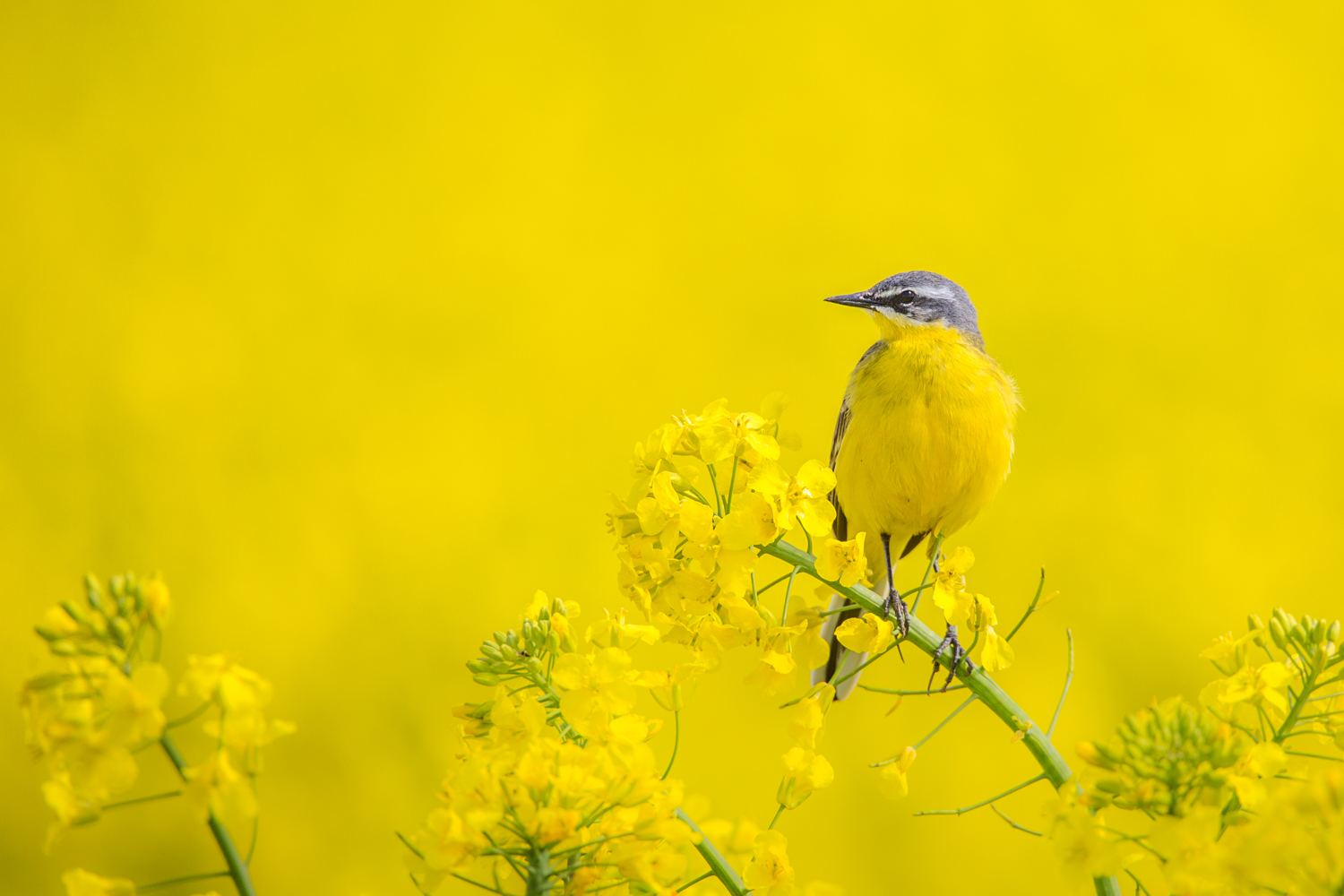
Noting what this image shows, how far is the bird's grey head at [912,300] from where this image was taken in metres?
2.22

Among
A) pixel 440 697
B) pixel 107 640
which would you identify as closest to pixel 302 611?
pixel 440 697

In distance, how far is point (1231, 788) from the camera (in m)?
0.76

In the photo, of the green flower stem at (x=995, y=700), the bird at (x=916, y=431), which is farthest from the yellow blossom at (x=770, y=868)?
the bird at (x=916, y=431)

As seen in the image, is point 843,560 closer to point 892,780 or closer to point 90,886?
point 892,780

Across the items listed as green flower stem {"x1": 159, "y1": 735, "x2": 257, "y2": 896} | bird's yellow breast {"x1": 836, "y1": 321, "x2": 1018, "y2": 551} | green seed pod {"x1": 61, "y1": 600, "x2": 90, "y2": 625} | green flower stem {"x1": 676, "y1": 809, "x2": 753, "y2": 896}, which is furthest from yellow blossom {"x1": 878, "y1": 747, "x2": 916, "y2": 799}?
bird's yellow breast {"x1": 836, "y1": 321, "x2": 1018, "y2": 551}

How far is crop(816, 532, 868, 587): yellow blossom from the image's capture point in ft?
3.15

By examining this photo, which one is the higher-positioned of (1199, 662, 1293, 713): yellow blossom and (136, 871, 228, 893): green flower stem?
(1199, 662, 1293, 713): yellow blossom

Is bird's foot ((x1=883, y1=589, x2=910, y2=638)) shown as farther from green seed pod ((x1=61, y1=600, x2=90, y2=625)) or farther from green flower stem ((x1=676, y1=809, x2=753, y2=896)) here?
green seed pod ((x1=61, y1=600, x2=90, y2=625))

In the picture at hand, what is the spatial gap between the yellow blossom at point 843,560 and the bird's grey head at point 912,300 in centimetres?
129

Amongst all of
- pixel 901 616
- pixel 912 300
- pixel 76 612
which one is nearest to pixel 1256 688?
pixel 901 616

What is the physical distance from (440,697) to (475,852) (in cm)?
212

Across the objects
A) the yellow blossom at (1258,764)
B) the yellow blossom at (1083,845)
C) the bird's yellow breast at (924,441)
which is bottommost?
the yellow blossom at (1083,845)

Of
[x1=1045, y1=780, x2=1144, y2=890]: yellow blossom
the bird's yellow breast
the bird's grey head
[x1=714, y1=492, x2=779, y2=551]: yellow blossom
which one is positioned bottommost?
[x1=1045, y1=780, x2=1144, y2=890]: yellow blossom

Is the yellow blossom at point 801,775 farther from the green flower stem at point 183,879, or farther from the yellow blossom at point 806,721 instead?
the green flower stem at point 183,879
